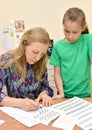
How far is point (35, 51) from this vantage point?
1.37 m

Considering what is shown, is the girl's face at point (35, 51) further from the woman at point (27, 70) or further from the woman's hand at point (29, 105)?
the woman's hand at point (29, 105)

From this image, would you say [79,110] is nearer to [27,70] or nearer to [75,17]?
[27,70]

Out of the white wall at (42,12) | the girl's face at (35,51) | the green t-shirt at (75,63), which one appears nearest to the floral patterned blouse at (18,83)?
the girl's face at (35,51)

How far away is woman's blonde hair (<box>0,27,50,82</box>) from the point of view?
1.38 metres

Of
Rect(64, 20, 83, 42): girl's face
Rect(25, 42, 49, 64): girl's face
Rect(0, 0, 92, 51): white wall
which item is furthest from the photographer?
Rect(0, 0, 92, 51): white wall

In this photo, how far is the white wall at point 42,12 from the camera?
81.6 inches

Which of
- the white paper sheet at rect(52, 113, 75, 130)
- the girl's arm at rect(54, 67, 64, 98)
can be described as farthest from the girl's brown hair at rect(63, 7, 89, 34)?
the white paper sheet at rect(52, 113, 75, 130)

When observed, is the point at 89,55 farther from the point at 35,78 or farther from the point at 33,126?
the point at 33,126

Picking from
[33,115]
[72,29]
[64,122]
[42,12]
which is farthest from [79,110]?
[42,12]

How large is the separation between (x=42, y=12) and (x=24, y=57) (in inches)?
34.5

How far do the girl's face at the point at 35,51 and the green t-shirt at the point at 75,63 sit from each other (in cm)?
25

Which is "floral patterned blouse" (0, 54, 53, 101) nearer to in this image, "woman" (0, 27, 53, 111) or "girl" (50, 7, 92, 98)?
"woman" (0, 27, 53, 111)

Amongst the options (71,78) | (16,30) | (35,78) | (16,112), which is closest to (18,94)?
(35,78)

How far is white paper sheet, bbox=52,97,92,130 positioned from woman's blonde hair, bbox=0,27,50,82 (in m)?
0.28
